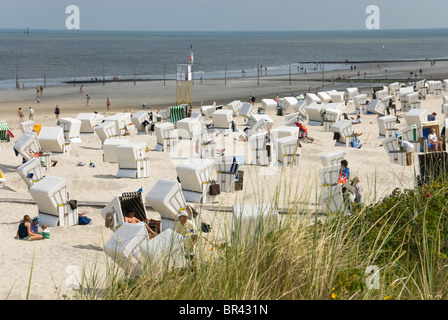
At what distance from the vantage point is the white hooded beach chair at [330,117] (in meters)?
24.5

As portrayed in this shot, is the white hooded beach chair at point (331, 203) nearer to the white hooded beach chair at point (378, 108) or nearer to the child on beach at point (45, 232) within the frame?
the child on beach at point (45, 232)

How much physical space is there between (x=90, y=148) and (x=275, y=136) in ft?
21.8

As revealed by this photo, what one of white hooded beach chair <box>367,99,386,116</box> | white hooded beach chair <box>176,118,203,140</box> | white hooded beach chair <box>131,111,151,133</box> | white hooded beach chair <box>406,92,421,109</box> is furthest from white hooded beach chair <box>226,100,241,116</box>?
white hooded beach chair <box>406,92,421,109</box>

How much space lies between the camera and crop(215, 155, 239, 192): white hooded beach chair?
46.9 feet

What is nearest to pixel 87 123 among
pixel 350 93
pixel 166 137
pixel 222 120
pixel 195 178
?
pixel 222 120

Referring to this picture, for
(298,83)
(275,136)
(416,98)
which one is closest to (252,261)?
(275,136)

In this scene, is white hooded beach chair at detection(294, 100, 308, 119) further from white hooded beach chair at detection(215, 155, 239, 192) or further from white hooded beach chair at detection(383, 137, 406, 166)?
white hooded beach chair at detection(215, 155, 239, 192)

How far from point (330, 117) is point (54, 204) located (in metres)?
14.8

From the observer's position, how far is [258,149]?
56.0 feet

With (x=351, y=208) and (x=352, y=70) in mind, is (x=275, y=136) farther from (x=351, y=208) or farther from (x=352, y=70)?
(x=352, y=70)

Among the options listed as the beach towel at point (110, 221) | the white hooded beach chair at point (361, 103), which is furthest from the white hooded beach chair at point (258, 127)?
the beach towel at point (110, 221)

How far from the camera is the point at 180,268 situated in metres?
5.14

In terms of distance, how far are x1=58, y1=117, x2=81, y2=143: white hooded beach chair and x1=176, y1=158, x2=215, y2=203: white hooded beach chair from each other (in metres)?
9.53

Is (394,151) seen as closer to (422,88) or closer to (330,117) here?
(330,117)
